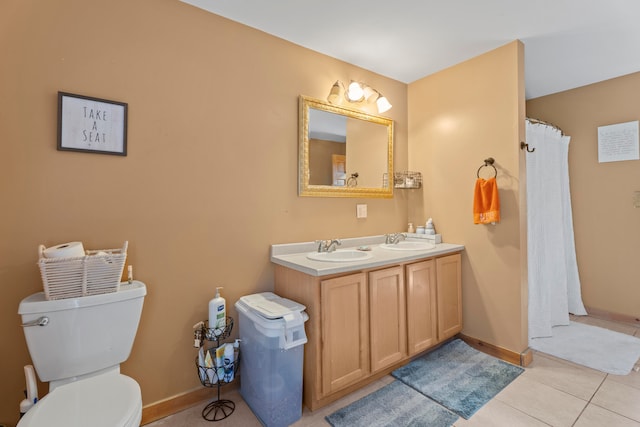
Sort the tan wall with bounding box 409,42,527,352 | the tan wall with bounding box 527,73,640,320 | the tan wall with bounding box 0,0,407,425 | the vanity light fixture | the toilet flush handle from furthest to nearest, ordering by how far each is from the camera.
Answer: the tan wall with bounding box 527,73,640,320, the vanity light fixture, the tan wall with bounding box 409,42,527,352, the tan wall with bounding box 0,0,407,425, the toilet flush handle

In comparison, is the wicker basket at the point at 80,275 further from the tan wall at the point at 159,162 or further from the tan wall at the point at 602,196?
the tan wall at the point at 602,196

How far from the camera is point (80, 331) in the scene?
4.17 feet

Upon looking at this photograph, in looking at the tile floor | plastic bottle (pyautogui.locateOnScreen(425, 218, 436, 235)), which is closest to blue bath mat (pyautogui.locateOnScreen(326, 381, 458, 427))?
the tile floor

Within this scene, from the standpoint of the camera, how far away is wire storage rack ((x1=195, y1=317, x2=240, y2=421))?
168 centimetres

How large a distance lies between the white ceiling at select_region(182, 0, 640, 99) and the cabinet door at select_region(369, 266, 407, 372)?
1639mm

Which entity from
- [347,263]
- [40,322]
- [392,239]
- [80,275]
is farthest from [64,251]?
[392,239]

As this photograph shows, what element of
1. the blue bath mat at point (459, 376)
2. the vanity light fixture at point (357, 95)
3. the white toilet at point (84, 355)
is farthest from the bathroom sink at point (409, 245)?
the white toilet at point (84, 355)

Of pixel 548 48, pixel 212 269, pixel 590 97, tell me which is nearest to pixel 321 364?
pixel 212 269

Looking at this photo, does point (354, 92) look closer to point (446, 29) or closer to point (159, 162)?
point (446, 29)

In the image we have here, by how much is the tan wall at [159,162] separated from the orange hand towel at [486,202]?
123 centimetres

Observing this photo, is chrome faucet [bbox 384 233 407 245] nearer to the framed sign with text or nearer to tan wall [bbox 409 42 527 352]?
tan wall [bbox 409 42 527 352]

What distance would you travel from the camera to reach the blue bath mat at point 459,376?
1.79m

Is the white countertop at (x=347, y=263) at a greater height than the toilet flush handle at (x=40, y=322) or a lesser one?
greater

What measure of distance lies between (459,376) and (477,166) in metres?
1.58
